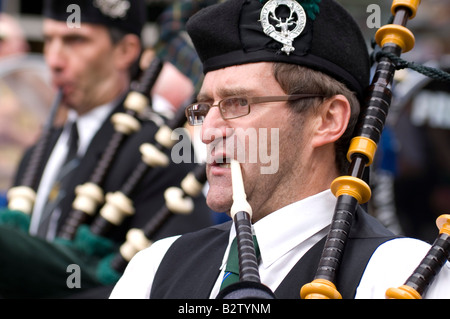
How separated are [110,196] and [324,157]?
1.86 m

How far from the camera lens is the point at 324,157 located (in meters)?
2.79

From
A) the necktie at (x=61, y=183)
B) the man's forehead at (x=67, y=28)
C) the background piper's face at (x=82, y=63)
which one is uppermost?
the man's forehead at (x=67, y=28)

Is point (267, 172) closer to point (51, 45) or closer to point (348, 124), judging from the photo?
point (348, 124)

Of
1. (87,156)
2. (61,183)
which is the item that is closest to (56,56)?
(87,156)

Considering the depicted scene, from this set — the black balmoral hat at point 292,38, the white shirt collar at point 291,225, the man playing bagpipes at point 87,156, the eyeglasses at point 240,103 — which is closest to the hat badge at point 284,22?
the black balmoral hat at point 292,38

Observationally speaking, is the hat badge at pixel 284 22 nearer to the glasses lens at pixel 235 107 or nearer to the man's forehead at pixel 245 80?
the man's forehead at pixel 245 80

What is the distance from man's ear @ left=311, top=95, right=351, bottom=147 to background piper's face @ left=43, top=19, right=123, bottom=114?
2.53 m

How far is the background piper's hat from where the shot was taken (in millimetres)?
5012

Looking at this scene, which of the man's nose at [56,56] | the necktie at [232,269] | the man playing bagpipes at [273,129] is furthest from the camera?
the man's nose at [56,56]

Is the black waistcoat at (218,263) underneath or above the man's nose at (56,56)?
underneath

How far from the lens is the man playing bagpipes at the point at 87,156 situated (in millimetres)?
3783

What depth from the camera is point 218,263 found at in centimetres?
268

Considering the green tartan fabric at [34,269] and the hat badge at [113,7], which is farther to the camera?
the hat badge at [113,7]

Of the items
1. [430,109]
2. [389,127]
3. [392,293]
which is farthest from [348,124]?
[430,109]
